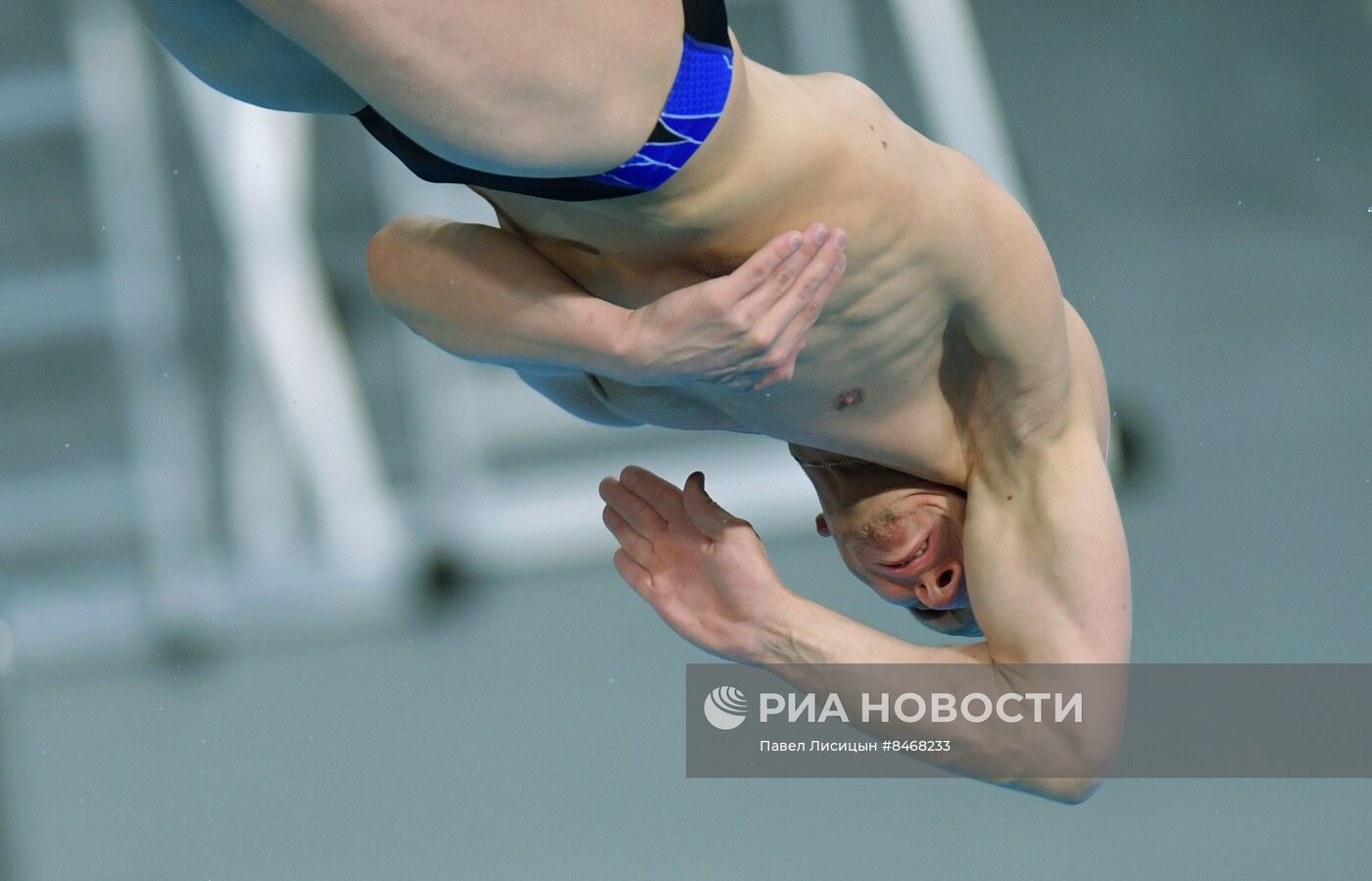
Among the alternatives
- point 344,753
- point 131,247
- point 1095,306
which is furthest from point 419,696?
point 1095,306

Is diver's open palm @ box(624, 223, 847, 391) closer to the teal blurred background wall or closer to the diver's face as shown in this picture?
the diver's face

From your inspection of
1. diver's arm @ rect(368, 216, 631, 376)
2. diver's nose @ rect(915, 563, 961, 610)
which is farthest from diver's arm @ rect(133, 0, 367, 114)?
diver's nose @ rect(915, 563, 961, 610)

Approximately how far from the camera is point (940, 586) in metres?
1.78

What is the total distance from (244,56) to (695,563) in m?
0.79

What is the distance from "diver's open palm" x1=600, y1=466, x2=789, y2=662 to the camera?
1674mm

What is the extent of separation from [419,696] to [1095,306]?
6.31ft

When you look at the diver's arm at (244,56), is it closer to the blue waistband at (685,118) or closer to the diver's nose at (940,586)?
the blue waistband at (685,118)

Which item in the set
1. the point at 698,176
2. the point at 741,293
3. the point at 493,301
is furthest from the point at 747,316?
the point at 493,301

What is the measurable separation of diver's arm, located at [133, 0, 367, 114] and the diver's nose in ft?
2.85

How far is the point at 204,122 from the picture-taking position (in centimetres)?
361

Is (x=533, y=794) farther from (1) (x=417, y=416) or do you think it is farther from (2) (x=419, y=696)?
(1) (x=417, y=416)

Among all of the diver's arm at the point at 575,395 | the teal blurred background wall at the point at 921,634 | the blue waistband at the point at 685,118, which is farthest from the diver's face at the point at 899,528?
the teal blurred background wall at the point at 921,634

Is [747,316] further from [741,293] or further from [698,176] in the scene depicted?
[698,176]

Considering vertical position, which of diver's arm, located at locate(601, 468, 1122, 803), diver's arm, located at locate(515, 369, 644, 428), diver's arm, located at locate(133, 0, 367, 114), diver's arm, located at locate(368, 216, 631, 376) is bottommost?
diver's arm, located at locate(601, 468, 1122, 803)
